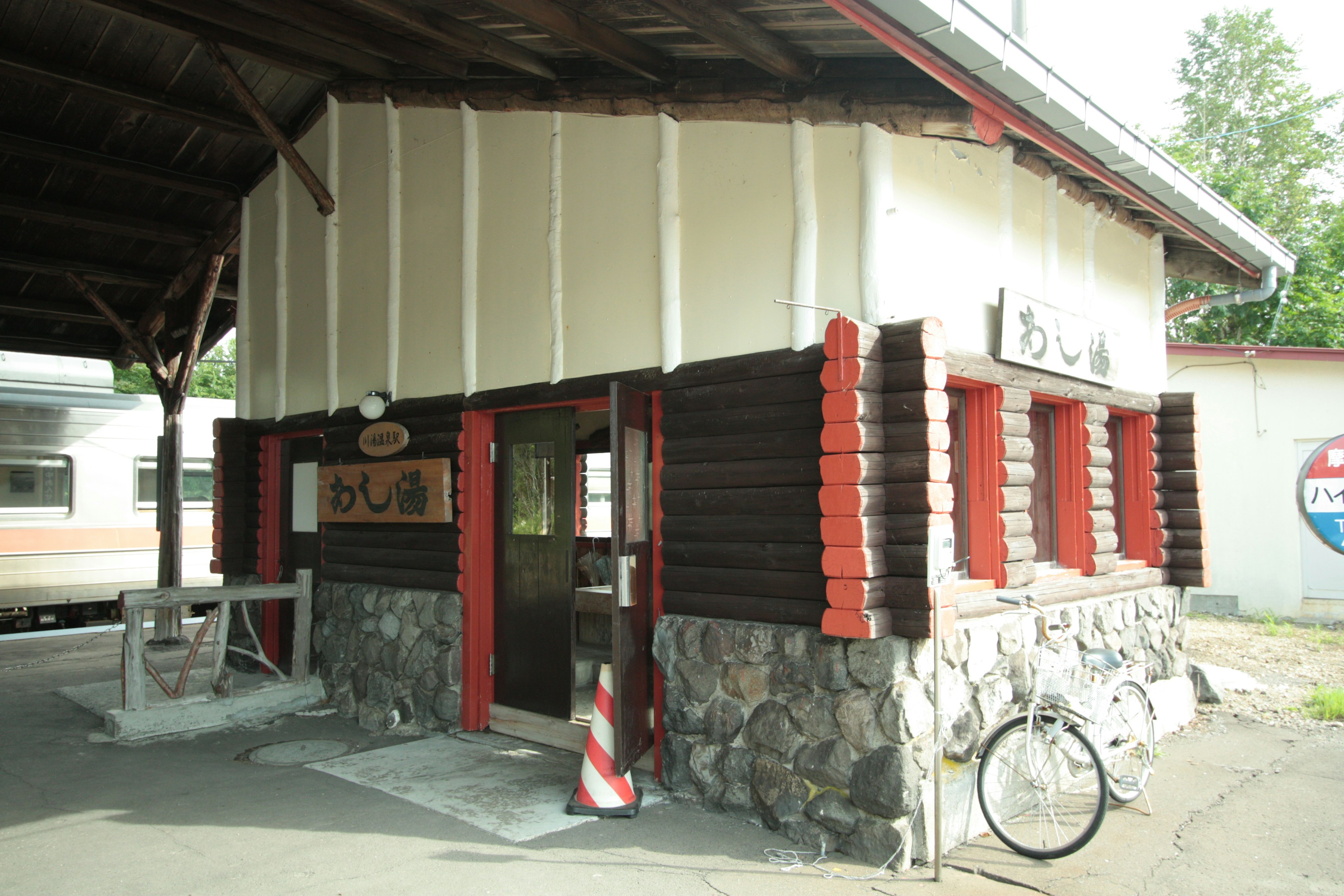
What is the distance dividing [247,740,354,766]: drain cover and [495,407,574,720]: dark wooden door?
119cm

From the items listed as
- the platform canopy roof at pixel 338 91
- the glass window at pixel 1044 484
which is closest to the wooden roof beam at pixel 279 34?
the platform canopy roof at pixel 338 91

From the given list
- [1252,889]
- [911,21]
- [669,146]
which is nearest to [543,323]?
[669,146]

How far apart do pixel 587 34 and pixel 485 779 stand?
4.53 m

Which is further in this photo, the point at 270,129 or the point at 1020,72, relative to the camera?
the point at 270,129

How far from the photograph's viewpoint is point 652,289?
18.3 ft

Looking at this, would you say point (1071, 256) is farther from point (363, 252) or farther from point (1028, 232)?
point (363, 252)

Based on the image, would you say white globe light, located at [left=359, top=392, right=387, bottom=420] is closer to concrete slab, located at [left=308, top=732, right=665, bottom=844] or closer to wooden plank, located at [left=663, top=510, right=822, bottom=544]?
concrete slab, located at [left=308, top=732, right=665, bottom=844]

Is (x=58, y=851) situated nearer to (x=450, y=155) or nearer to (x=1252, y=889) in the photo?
(x=450, y=155)

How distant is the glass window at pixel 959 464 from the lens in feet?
17.9

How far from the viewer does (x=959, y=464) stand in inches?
218

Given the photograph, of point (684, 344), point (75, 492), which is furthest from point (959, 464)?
point (75, 492)

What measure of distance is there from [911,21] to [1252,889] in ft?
13.8

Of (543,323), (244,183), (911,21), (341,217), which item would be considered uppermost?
(244,183)

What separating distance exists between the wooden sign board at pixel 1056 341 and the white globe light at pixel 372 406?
16.0 feet
